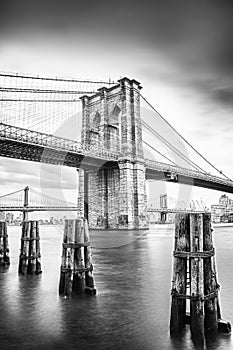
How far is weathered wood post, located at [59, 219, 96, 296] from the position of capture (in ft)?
19.6

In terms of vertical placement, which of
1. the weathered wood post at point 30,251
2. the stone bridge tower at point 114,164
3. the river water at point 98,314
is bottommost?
the river water at point 98,314

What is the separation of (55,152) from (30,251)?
88.4 ft

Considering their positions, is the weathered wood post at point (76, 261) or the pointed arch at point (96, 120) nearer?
the weathered wood post at point (76, 261)

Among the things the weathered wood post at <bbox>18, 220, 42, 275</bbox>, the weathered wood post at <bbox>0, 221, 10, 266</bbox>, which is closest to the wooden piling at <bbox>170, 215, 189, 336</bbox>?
the weathered wood post at <bbox>18, 220, 42, 275</bbox>

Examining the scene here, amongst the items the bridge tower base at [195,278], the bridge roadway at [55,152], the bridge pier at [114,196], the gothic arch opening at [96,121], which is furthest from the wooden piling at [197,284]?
the gothic arch opening at [96,121]

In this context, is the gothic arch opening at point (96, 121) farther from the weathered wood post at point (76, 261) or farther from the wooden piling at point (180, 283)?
the wooden piling at point (180, 283)

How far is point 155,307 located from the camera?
17.3 ft

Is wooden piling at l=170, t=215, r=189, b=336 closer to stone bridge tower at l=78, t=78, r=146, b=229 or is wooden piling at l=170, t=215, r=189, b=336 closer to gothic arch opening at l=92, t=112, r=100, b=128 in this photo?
stone bridge tower at l=78, t=78, r=146, b=229

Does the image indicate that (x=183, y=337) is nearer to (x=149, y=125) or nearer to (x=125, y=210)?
(x=125, y=210)

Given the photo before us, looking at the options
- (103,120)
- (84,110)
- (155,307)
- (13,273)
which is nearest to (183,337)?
(155,307)

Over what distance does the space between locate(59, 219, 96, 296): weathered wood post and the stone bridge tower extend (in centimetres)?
3079

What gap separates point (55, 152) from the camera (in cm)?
3456

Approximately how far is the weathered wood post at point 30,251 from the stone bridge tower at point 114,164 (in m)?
28.6

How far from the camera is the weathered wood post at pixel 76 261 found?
598 centimetres
